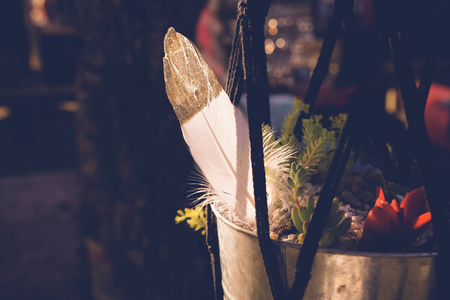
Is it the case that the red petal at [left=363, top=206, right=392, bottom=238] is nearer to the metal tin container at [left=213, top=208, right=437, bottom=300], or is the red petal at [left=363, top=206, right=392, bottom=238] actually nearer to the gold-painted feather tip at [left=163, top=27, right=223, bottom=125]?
the metal tin container at [left=213, top=208, right=437, bottom=300]

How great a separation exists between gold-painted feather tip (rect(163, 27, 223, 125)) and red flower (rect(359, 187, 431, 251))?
0.36 metres

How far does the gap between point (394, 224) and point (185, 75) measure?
0.45 metres

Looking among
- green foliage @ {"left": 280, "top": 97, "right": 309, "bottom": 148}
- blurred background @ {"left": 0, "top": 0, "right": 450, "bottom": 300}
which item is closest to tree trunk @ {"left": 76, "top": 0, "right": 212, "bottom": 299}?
blurred background @ {"left": 0, "top": 0, "right": 450, "bottom": 300}

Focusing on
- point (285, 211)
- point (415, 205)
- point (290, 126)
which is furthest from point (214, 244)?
point (415, 205)

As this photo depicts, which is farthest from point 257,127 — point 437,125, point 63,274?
point 437,125

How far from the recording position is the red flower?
623 mm

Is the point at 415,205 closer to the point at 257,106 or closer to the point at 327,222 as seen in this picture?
the point at 327,222

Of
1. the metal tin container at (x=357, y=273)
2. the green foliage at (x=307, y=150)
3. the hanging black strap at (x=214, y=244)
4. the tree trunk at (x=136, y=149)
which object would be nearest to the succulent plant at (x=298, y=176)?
the green foliage at (x=307, y=150)

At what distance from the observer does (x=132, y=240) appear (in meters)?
2.03

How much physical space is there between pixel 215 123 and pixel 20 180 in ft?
16.4

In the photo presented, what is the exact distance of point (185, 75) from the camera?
2.29 feet

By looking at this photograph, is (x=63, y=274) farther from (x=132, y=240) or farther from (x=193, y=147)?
(x=193, y=147)

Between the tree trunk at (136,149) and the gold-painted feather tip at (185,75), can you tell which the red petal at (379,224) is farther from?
the tree trunk at (136,149)

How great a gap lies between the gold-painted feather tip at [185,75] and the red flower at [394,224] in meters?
0.36
